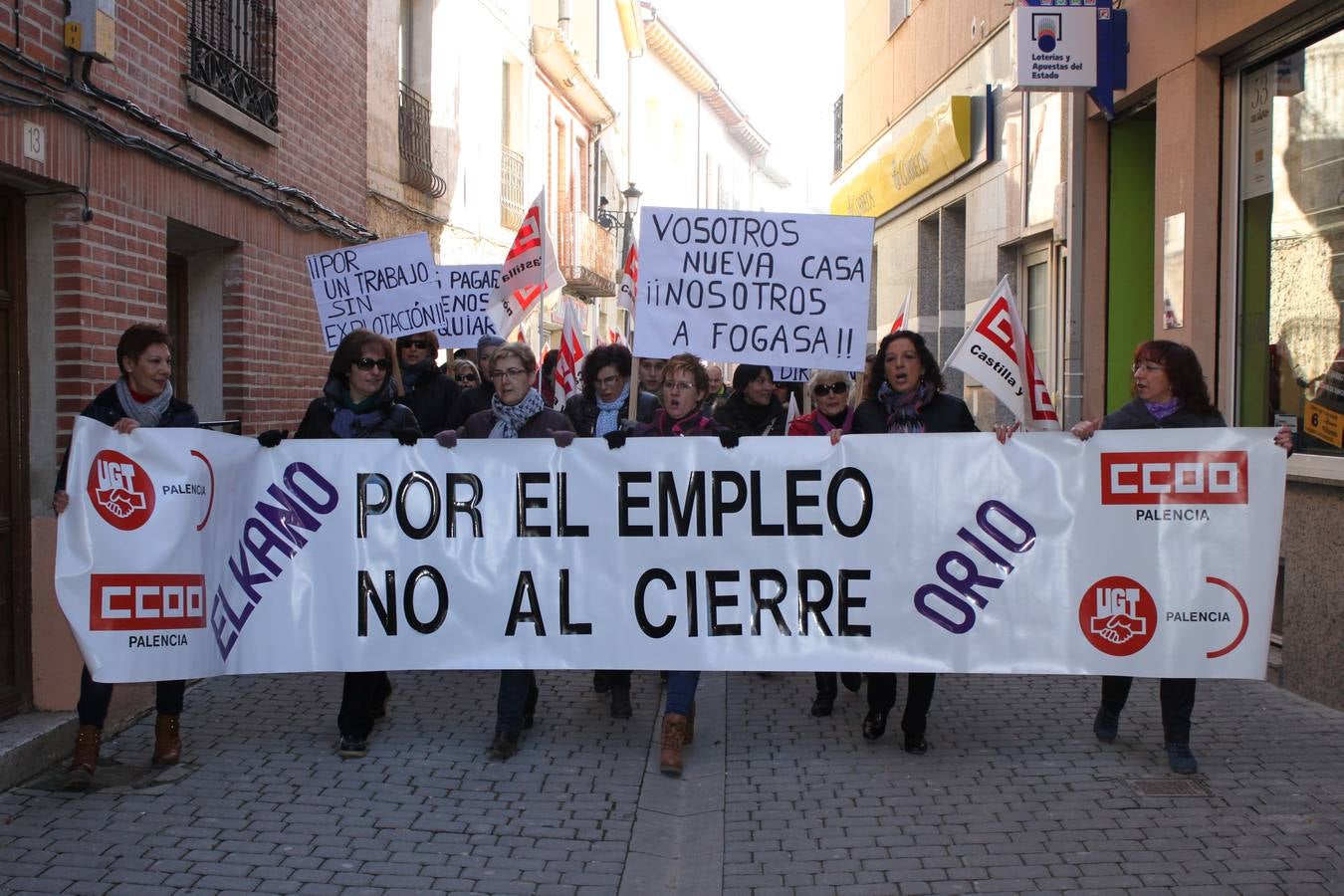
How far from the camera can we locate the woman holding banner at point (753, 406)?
7703 mm

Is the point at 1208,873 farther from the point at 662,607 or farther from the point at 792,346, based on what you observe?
the point at 792,346

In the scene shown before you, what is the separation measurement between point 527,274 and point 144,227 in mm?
2351

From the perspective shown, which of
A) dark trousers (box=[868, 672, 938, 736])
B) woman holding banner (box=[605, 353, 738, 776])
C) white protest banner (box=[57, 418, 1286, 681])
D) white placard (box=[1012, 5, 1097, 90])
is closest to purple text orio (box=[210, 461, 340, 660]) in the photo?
white protest banner (box=[57, 418, 1286, 681])

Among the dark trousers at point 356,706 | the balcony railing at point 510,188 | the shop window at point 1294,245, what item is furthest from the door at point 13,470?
the balcony railing at point 510,188

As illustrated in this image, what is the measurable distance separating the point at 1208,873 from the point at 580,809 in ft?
7.32

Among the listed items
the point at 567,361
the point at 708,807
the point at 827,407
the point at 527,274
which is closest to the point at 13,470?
the point at 527,274

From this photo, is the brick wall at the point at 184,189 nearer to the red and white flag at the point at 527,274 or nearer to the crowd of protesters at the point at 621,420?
the crowd of protesters at the point at 621,420

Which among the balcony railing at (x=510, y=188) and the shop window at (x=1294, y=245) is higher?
the balcony railing at (x=510, y=188)

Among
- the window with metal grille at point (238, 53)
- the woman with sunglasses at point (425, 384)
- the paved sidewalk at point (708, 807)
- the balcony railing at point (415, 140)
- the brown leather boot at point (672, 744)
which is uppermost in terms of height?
the balcony railing at point (415, 140)

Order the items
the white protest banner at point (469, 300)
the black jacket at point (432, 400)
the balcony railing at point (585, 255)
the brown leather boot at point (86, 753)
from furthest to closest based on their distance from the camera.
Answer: the balcony railing at point (585, 255) → the white protest banner at point (469, 300) → the black jacket at point (432, 400) → the brown leather boot at point (86, 753)

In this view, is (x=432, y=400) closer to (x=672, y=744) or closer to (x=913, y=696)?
(x=672, y=744)

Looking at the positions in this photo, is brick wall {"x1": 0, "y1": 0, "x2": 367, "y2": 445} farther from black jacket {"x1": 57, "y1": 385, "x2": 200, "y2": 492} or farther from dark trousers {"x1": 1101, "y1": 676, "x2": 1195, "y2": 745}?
dark trousers {"x1": 1101, "y1": 676, "x2": 1195, "y2": 745}

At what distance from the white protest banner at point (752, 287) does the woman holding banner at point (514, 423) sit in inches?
29.3

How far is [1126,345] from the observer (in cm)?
983
